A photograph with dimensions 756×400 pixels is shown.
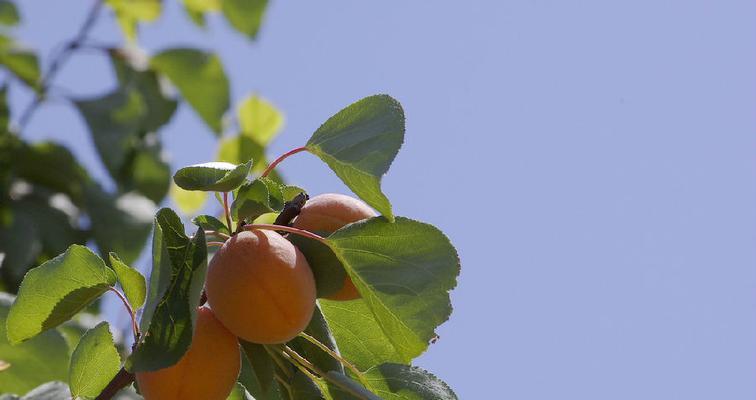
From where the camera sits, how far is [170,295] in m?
0.91

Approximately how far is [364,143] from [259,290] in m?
0.18

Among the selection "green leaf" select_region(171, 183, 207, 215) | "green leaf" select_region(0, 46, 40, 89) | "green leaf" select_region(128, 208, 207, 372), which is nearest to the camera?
"green leaf" select_region(128, 208, 207, 372)

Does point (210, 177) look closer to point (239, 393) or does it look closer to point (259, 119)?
point (239, 393)

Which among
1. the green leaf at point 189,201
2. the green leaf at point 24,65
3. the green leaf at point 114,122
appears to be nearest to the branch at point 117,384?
the green leaf at point 189,201

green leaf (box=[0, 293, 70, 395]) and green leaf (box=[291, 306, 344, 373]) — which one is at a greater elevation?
green leaf (box=[291, 306, 344, 373])

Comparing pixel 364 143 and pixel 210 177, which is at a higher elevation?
pixel 364 143

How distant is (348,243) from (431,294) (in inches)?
3.6

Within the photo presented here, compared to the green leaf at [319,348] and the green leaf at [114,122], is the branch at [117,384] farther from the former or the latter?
the green leaf at [114,122]

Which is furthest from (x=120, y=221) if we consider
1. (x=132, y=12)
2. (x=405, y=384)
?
(x=405, y=384)

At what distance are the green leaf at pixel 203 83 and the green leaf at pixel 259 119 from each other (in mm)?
274

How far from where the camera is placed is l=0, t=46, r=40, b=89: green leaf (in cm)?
256

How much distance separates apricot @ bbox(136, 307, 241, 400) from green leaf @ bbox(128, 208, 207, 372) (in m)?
0.04

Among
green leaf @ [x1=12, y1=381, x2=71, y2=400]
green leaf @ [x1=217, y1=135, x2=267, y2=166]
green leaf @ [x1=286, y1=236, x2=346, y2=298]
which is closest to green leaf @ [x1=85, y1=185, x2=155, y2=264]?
green leaf @ [x1=217, y1=135, x2=267, y2=166]

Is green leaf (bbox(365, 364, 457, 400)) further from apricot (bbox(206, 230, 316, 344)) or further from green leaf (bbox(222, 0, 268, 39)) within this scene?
green leaf (bbox(222, 0, 268, 39))
